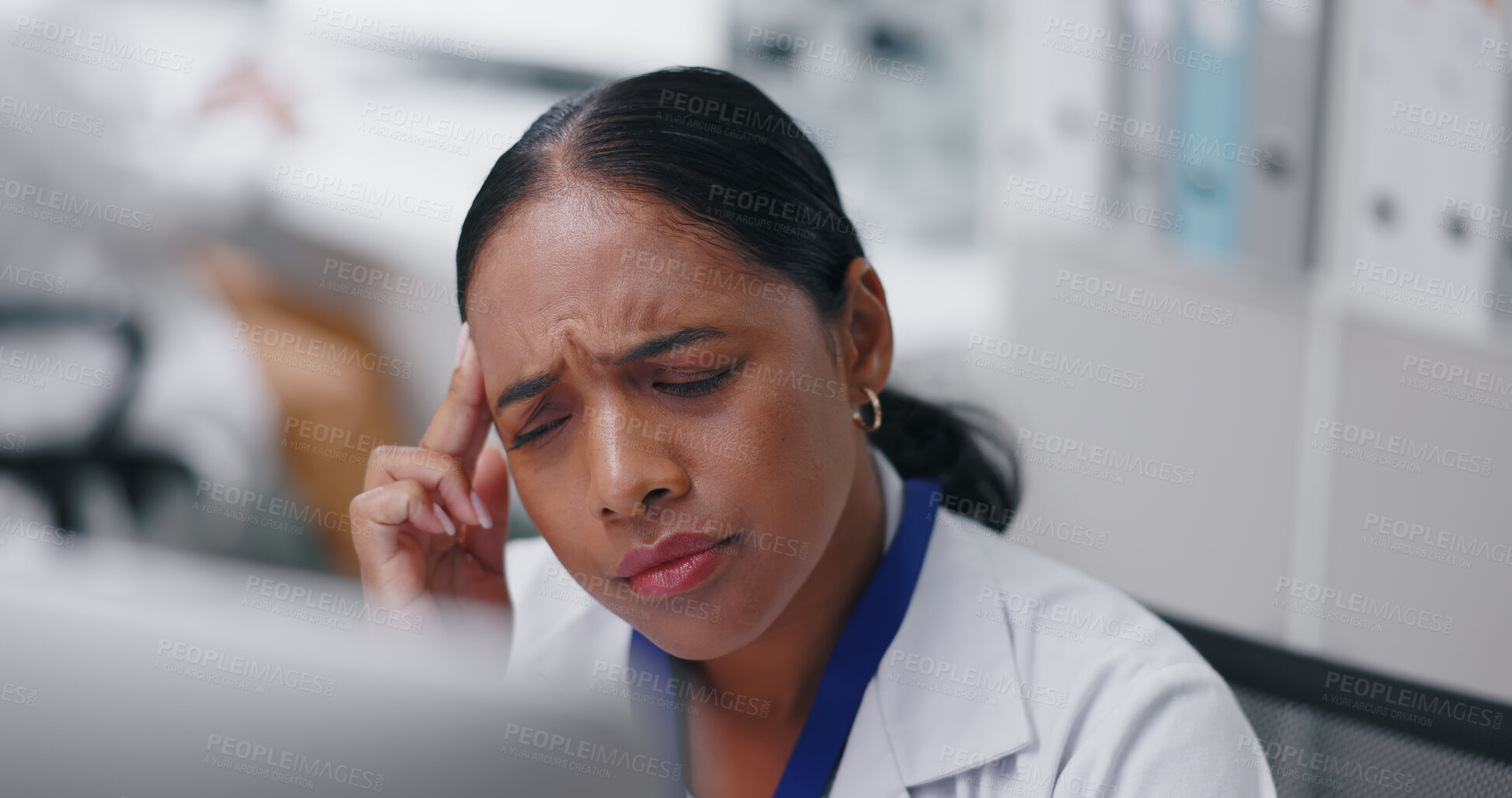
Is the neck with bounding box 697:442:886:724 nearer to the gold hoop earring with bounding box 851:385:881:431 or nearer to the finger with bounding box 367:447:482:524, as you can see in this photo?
the gold hoop earring with bounding box 851:385:881:431

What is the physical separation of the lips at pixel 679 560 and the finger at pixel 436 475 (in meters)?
0.28

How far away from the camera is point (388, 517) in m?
1.11

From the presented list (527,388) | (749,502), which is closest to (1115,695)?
(749,502)

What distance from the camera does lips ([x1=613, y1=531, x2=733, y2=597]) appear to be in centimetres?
90

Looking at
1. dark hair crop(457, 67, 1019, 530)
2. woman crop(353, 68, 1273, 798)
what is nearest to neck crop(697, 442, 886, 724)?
woman crop(353, 68, 1273, 798)

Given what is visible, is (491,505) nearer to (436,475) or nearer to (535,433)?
(436,475)

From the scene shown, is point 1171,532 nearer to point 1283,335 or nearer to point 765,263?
point 1283,335

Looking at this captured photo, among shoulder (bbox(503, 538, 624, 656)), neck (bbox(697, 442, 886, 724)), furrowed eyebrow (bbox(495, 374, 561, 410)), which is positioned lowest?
shoulder (bbox(503, 538, 624, 656))

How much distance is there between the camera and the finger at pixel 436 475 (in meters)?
1.13

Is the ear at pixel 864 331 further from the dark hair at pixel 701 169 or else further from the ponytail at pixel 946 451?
the ponytail at pixel 946 451

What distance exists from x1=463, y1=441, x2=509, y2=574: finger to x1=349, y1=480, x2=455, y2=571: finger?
0.10m

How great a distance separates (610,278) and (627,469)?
16 cm

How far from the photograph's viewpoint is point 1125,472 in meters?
2.42

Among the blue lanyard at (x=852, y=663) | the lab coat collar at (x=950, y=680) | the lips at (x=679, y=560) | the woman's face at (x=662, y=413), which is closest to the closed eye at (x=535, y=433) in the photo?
the woman's face at (x=662, y=413)
